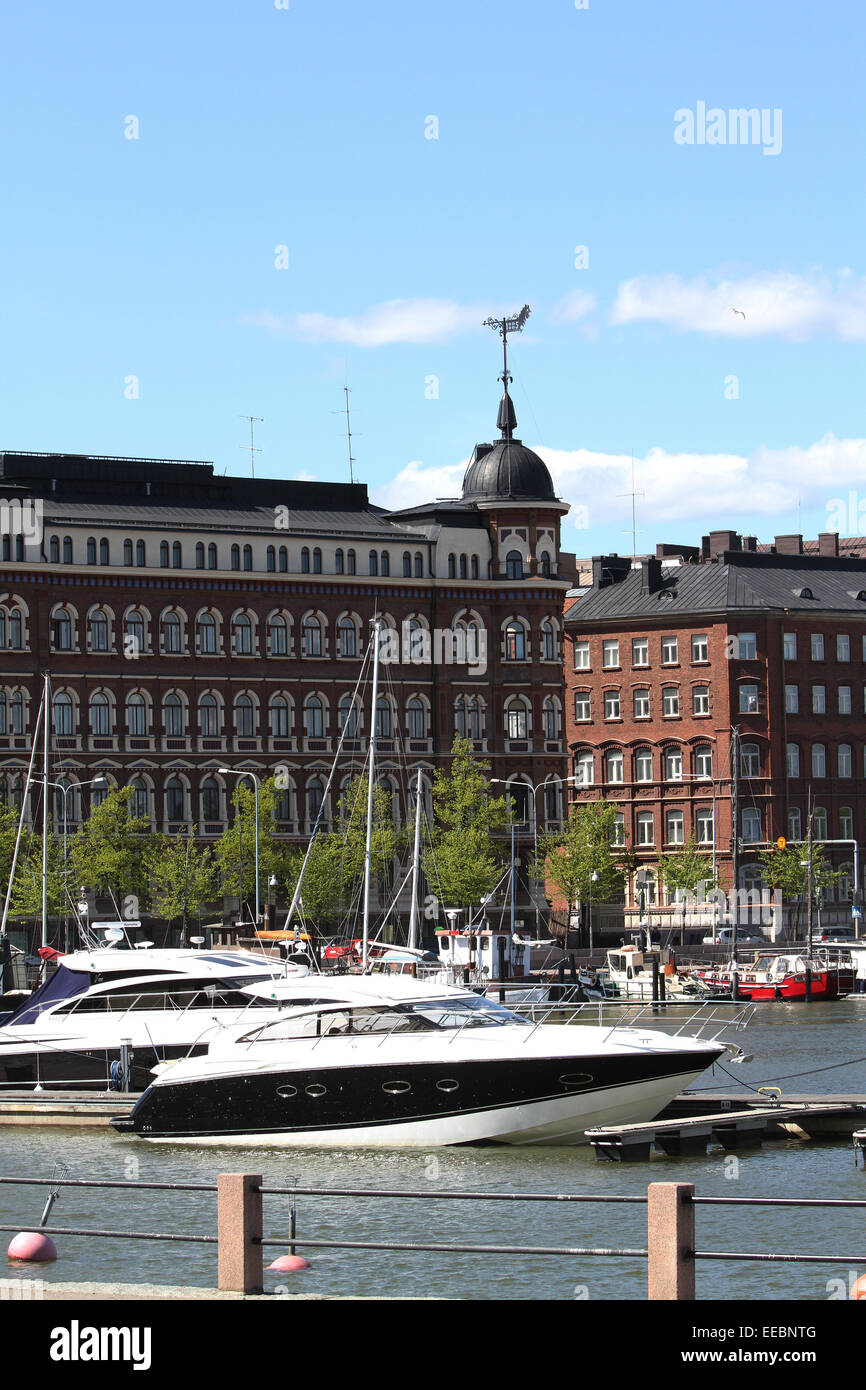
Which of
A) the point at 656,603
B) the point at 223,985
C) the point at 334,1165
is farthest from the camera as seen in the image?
the point at 656,603

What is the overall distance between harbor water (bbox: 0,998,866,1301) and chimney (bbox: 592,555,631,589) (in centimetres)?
9825

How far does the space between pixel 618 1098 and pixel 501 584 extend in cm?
7327

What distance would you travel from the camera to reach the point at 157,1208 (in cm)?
3784

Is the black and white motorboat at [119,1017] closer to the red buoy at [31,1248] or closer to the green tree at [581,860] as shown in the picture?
the red buoy at [31,1248]

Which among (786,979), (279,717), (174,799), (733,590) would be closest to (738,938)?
(786,979)

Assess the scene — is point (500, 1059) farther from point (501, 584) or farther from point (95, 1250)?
point (501, 584)

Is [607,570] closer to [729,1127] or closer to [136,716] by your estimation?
[136,716]

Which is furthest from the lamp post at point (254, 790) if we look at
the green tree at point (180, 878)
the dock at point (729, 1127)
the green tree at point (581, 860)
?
the dock at point (729, 1127)

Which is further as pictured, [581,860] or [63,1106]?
[581,860]

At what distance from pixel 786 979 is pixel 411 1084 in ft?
192

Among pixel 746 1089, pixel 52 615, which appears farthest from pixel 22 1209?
pixel 52 615

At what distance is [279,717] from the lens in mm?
111000

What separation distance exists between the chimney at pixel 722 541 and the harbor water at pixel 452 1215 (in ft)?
344

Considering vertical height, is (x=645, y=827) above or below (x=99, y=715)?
below
